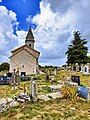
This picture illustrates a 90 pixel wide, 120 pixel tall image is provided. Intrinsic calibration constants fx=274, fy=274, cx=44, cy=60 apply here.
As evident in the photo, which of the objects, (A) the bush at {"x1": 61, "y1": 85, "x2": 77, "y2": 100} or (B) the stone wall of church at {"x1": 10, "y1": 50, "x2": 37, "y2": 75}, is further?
(B) the stone wall of church at {"x1": 10, "y1": 50, "x2": 37, "y2": 75}

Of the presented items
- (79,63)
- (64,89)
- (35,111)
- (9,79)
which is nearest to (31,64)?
(79,63)

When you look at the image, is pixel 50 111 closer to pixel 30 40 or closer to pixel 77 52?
pixel 77 52

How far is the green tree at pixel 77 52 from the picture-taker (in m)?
73.2

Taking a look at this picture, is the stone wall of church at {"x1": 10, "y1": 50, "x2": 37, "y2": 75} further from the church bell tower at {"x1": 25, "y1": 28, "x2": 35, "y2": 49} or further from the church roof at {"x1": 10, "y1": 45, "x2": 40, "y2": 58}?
the church bell tower at {"x1": 25, "y1": 28, "x2": 35, "y2": 49}

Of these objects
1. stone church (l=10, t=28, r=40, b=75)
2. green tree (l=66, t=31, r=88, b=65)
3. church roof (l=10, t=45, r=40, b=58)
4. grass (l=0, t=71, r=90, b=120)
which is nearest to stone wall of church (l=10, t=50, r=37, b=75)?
stone church (l=10, t=28, r=40, b=75)

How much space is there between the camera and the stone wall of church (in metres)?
72.4

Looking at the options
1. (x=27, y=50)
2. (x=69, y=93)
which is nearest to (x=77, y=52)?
(x=27, y=50)

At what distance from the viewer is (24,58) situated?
72.9 m

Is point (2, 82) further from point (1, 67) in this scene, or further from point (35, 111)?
point (1, 67)

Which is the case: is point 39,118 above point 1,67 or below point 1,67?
below

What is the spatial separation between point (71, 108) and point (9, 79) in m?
23.0

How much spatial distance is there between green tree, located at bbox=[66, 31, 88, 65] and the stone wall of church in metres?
9.81

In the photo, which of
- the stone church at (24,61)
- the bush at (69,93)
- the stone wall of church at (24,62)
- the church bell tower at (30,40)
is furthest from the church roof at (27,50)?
the bush at (69,93)

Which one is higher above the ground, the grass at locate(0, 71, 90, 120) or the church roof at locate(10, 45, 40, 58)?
the church roof at locate(10, 45, 40, 58)
